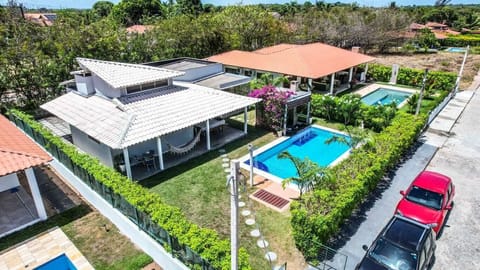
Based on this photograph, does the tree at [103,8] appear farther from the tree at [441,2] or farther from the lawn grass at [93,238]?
the tree at [441,2]

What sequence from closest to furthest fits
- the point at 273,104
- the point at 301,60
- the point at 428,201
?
the point at 428,201 < the point at 273,104 < the point at 301,60

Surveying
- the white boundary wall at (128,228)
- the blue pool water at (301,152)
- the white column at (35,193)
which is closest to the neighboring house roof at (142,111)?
the white boundary wall at (128,228)

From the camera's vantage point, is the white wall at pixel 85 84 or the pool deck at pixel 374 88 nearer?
the white wall at pixel 85 84

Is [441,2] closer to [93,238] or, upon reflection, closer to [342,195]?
[342,195]

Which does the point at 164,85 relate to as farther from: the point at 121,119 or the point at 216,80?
the point at 216,80

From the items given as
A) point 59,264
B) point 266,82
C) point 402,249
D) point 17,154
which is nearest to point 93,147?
point 17,154

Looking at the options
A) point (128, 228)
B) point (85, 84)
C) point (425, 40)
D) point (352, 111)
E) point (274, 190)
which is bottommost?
point (274, 190)
